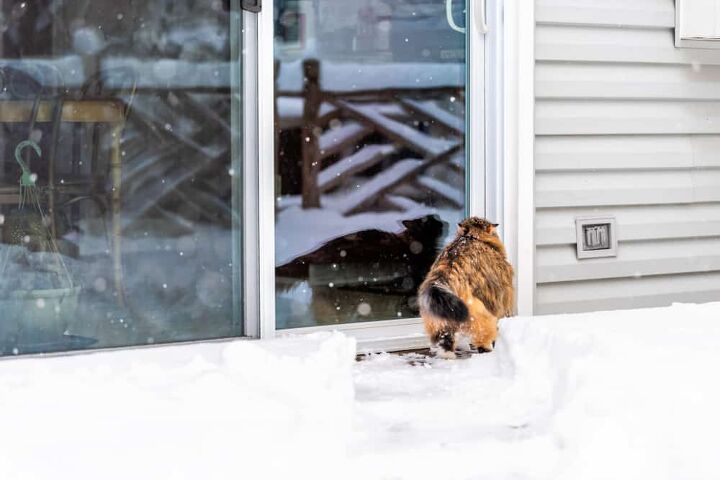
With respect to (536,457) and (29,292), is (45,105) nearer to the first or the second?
(29,292)

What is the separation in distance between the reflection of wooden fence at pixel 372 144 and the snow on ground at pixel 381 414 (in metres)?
0.81

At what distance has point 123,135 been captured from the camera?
10.1ft

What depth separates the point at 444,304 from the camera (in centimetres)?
292

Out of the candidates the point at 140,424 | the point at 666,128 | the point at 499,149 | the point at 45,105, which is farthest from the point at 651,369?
the point at 45,105

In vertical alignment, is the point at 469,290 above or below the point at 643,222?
below

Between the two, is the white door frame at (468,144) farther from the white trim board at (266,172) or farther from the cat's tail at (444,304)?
the cat's tail at (444,304)

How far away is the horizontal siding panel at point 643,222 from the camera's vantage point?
3.61 metres

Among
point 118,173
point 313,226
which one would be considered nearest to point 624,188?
point 313,226

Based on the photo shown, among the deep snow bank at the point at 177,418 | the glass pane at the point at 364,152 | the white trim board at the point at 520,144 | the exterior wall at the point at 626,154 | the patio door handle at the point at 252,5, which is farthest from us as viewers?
the exterior wall at the point at 626,154

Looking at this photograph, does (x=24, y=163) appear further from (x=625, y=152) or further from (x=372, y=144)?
(x=625, y=152)

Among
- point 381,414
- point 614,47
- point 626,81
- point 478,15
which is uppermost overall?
point 478,15

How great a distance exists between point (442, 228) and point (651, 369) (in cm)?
147

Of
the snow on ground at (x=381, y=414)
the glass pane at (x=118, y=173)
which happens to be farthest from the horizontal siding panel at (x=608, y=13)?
the snow on ground at (x=381, y=414)

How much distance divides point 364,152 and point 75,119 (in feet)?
3.51
